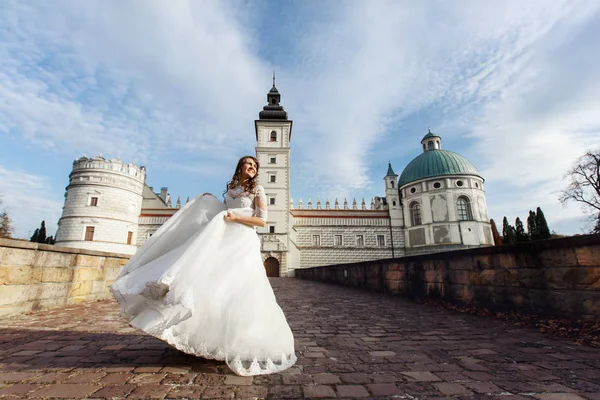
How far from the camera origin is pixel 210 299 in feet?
7.22

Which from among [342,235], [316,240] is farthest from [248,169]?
[342,235]

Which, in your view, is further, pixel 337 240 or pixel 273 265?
pixel 337 240

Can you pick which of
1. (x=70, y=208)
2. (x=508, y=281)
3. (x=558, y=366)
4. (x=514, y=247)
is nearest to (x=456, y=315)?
(x=508, y=281)

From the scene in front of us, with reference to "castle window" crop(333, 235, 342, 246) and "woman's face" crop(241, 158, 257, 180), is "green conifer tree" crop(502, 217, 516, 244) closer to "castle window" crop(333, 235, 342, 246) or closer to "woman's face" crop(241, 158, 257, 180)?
"castle window" crop(333, 235, 342, 246)

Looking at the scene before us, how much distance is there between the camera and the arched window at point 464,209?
34344 mm

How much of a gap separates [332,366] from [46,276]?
19.2 ft

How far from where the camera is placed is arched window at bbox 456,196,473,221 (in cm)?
3434

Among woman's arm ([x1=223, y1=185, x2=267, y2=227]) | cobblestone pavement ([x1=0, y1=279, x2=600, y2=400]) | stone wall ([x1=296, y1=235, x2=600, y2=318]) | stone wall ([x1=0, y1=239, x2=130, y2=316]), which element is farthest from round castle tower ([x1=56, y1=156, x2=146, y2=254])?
woman's arm ([x1=223, y1=185, x2=267, y2=227])

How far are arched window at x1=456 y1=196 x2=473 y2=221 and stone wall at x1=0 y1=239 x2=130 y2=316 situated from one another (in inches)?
1423

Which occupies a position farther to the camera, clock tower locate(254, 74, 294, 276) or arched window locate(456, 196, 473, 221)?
arched window locate(456, 196, 473, 221)

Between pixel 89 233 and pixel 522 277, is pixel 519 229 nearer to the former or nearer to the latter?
pixel 522 277

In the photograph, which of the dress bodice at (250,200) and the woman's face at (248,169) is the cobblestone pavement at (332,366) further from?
the woman's face at (248,169)

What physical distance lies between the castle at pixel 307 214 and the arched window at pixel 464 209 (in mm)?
109

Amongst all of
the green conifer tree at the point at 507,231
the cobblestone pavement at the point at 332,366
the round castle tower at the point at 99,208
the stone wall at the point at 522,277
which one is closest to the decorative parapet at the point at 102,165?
the round castle tower at the point at 99,208
